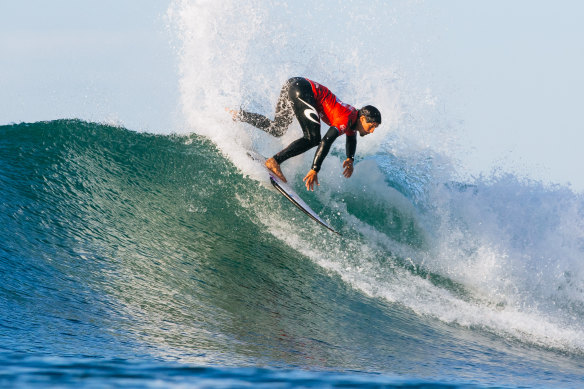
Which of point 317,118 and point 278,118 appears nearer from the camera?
point 317,118

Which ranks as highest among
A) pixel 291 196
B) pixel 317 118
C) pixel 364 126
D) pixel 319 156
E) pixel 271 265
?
pixel 317 118

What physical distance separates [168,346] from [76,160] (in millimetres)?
5017

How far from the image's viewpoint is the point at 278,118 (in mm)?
7227

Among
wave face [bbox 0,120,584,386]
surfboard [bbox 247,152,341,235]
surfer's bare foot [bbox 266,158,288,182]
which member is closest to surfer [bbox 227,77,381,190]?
surfer's bare foot [bbox 266,158,288,182]

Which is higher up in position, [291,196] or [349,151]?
[349,151]

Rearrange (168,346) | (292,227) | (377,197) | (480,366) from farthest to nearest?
(377,197) → (292,227) → (480,366) → (168,346)

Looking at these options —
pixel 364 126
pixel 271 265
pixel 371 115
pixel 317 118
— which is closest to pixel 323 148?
pixel 317 118

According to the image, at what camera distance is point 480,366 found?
4340 millimetres

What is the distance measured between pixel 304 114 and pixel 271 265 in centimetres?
194

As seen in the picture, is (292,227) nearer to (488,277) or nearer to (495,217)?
(488,277)

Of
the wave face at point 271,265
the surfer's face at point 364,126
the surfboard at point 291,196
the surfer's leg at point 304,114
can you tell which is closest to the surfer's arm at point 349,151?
the surfer's face at point 364,126

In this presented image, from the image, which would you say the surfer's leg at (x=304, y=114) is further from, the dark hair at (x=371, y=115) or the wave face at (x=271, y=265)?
the wave face at (x=271, y=265)

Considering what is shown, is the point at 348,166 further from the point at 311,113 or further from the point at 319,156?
the point at 311,113

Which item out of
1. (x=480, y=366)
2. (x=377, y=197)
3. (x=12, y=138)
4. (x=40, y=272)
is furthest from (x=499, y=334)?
(x=12, y=138)
